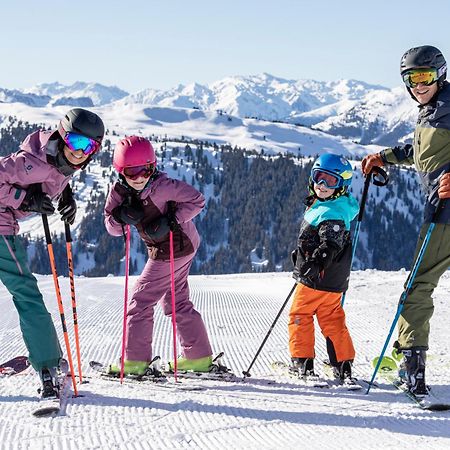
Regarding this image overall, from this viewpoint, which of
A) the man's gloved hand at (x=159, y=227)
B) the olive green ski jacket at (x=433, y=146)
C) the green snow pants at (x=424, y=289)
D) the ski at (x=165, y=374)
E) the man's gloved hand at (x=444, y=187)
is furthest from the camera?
the ski at (x=165, y=374)

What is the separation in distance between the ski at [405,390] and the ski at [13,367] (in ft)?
9.57

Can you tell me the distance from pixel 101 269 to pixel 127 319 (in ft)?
397

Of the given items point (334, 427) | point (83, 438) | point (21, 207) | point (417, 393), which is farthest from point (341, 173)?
point (83, 438)

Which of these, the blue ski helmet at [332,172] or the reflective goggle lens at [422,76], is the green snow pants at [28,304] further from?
the reflective goggle lens at [422,76]

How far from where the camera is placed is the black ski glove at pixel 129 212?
13.9 feet

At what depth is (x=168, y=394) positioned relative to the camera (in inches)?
152

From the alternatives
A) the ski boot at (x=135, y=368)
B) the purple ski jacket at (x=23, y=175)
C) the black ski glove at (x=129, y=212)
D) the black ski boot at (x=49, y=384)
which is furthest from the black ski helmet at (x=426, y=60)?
the black ski boot at (x=49, y=384)

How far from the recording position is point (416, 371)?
3.93 meters

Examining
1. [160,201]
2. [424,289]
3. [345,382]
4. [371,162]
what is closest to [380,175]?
[371,162]

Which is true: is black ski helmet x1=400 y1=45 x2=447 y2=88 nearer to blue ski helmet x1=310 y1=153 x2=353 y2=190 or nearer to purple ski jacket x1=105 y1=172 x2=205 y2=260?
blue ski helmet x1=310 y1=153 x2=353 y2=190

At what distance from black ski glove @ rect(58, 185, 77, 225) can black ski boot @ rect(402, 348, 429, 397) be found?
2.63 meters

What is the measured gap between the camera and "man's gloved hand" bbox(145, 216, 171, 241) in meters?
4.31

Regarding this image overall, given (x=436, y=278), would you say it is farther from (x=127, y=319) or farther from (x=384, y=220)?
(x=384, y=220)

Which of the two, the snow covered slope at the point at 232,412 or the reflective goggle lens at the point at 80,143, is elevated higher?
the reflective goggle lens at the point at 80,143
